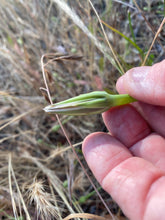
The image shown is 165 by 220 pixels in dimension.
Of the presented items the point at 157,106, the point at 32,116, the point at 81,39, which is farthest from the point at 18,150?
the point at 157,106

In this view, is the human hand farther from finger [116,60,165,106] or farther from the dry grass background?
the dry grass background

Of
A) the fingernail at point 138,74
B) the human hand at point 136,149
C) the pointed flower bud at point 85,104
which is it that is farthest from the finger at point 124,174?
the fingernail at point 138,74

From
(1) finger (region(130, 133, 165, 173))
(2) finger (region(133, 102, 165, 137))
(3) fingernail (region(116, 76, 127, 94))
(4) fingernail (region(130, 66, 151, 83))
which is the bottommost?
(1) finger (region(130, 133, 165, 173))

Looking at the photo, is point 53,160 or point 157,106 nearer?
point 157,106

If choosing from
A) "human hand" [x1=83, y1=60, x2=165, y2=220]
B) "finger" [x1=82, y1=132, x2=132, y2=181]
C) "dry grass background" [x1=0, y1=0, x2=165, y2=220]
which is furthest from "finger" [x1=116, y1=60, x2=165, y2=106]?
"dry grass background" [x1=0, y1=0, x2=165, y2=220]

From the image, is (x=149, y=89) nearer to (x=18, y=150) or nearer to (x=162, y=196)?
(x=162, y=196)

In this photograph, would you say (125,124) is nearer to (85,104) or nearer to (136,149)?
(136,149)
